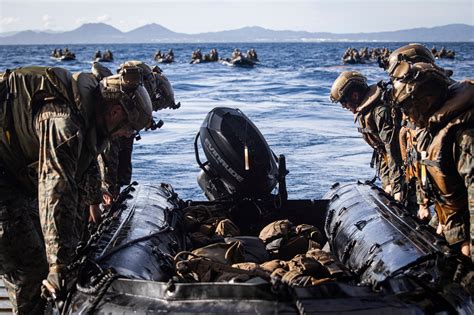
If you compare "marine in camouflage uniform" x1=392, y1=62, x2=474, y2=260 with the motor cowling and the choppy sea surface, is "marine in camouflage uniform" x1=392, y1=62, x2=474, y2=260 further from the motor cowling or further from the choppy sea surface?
the choppy sea surface

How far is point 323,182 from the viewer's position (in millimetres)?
12742

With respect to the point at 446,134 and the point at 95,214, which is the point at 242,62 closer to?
the point at 95,214

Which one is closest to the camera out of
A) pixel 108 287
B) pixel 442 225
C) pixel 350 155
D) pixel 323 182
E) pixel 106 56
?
pixel 108 287

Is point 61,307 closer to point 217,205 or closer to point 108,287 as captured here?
point 108,287

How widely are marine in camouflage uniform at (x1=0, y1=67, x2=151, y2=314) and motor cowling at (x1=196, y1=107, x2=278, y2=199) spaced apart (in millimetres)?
2280

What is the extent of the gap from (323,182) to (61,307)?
30.1ft

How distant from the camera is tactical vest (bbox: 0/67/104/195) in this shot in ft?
13.8

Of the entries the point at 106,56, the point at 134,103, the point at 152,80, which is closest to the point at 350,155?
the point at 152,80

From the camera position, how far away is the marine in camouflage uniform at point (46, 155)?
154 inches

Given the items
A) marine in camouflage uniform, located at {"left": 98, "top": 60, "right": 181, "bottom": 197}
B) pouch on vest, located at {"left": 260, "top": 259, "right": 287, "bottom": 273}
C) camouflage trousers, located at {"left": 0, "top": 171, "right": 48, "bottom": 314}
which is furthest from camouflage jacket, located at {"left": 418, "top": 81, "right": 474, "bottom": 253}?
marine in camouflage uniform, located at {"left": 98, "top": 60, "right": 181, "bottom": 197}

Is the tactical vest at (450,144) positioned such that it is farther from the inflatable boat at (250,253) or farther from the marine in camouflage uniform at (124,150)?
the marine in camouflage uniform at (124,150)

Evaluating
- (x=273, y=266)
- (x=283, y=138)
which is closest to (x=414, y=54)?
(x=273, y=266)

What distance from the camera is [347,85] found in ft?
24.3

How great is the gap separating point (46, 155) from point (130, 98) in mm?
619
